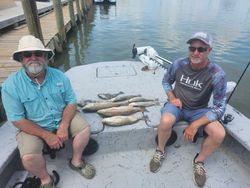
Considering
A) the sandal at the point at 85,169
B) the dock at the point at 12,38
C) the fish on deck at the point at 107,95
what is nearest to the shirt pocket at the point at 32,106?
the sandal at the point at 85,169

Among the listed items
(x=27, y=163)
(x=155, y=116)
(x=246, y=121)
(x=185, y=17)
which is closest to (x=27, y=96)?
(x=27, y=163)

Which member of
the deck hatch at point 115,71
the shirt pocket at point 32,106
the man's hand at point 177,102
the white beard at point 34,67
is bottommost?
the deck hatch at point 115,71

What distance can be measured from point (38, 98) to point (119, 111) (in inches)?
46.2

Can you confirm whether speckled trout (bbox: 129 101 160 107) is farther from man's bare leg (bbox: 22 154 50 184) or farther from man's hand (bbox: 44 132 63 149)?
man's bare leg (bbox: 22 154 50 184)

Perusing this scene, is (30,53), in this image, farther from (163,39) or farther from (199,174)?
(163,39)

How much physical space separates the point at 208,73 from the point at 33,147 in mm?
2099

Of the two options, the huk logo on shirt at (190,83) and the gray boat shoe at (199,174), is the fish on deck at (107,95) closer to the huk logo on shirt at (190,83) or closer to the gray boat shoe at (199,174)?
the huk logo on shirt at (190,83)

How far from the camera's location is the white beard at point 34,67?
2371 millimetres

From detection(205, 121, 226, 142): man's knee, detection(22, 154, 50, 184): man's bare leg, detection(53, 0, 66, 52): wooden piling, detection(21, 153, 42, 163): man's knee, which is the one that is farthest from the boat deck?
detection(53, 0, 66, 52): wooden piling

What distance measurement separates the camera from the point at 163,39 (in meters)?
13.9

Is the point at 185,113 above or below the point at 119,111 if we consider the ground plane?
above

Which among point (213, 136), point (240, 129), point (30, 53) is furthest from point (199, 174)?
point (30, 53)

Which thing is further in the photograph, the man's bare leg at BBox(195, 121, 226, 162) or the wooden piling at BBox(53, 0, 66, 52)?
the wooden piling at BBox(53, 0, 66, 52)

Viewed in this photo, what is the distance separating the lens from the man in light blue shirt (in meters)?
2.35
